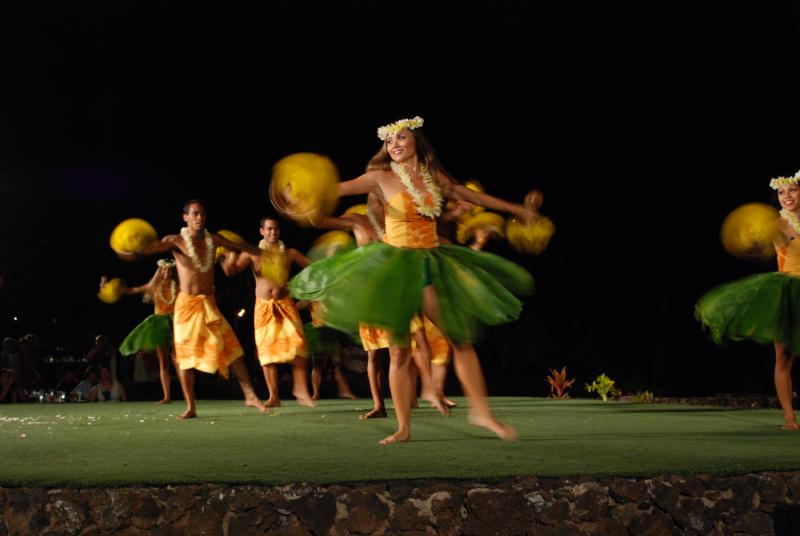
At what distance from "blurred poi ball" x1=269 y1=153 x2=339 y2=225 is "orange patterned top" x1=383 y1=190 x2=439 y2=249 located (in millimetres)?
293

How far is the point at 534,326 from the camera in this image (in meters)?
14.9

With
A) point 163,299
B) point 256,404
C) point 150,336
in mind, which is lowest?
point 256,404

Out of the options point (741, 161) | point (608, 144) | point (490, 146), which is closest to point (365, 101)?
point (490, 146)

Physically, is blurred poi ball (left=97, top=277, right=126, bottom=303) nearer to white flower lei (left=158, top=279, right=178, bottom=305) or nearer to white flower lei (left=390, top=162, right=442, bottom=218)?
white flower lei (left=158, top=279, right=178, bottom=305)

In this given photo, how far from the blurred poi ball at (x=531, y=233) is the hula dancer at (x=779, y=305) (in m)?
1.58

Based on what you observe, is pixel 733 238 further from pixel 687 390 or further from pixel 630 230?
pixel 630 230

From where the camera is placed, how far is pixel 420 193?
471 centimetres

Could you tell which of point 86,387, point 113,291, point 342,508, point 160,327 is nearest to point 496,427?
point 342,508

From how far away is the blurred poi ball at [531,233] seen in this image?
4797mm

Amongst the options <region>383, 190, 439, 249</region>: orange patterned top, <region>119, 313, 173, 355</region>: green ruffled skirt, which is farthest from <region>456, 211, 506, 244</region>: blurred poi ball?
<region>119, 313, 173, 355</region>: green ruffled skirt

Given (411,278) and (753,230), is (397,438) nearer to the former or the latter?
(411,278)

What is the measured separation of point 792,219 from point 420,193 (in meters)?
2.40

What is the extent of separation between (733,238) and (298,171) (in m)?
2.87

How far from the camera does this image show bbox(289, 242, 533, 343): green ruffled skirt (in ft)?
14.8
